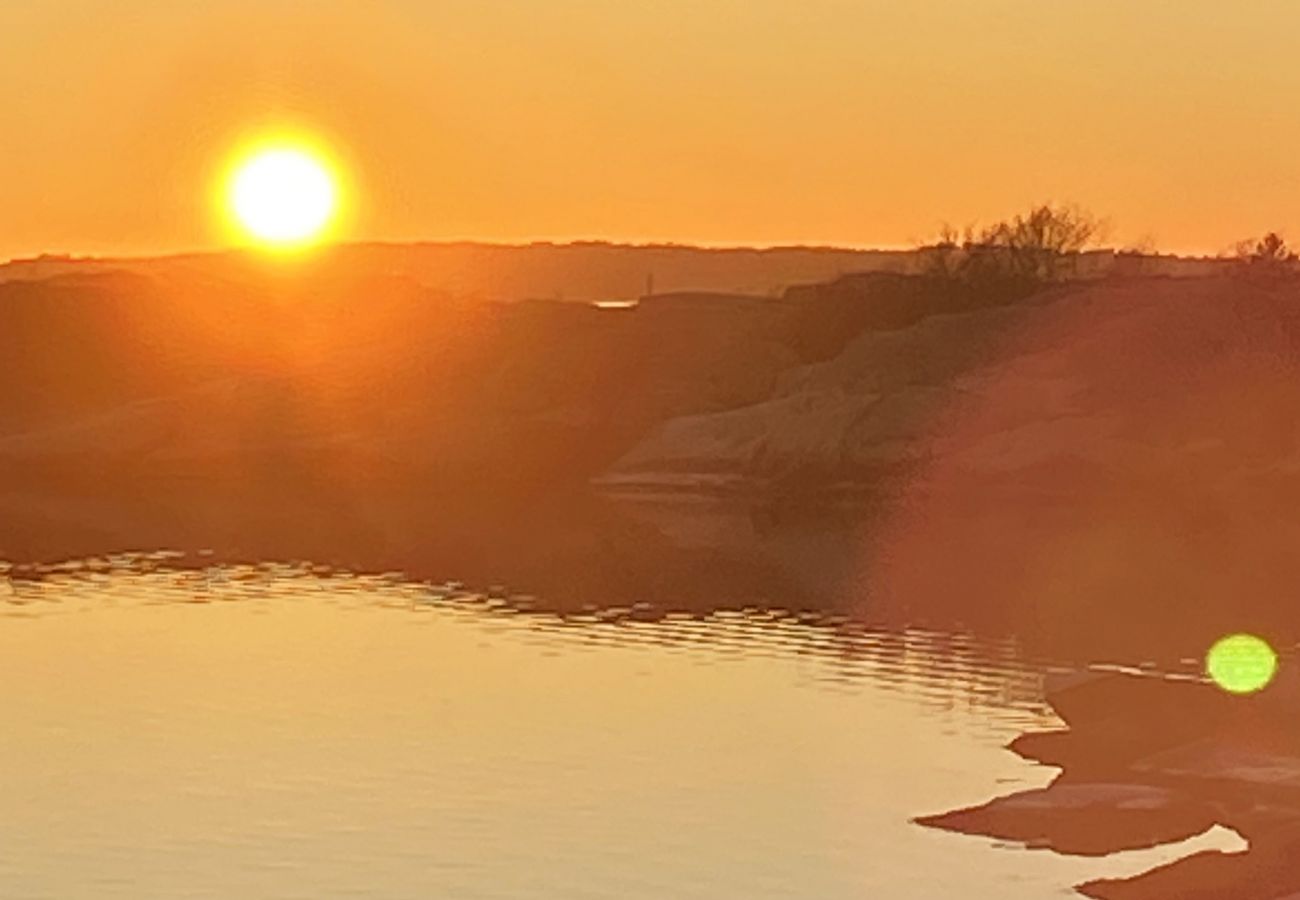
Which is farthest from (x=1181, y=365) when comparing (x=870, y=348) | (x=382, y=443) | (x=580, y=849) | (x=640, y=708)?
(x=580, y=849)

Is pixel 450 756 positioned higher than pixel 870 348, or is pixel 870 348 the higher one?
pixel 870 348

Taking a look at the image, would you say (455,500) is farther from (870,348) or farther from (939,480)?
(870,348)

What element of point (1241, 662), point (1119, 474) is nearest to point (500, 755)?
point (1241, 662)

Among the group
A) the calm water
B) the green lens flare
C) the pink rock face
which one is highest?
the pink rock face

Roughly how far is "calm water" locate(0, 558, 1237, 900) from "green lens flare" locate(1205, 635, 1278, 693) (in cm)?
392

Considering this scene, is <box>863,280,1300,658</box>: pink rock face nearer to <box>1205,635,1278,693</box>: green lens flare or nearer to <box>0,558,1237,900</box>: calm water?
<box>1205,635,1278,693</box>: green lens flare

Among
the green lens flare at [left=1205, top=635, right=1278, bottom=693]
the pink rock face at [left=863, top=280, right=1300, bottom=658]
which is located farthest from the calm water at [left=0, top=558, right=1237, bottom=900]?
the pink rock face at [left=863, top=280, right=1300, bottom=658]

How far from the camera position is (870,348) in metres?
152

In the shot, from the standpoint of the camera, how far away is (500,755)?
47438mm

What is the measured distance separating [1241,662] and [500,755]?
19.4 meters

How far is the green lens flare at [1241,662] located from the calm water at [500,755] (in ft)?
12.9

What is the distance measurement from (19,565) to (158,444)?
83.2 metres

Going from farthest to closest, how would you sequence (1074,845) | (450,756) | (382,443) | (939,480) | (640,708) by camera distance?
(382,443) → (939,480) → (640,708) → (450,756) → (1074,845)

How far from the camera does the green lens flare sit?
176 ft
